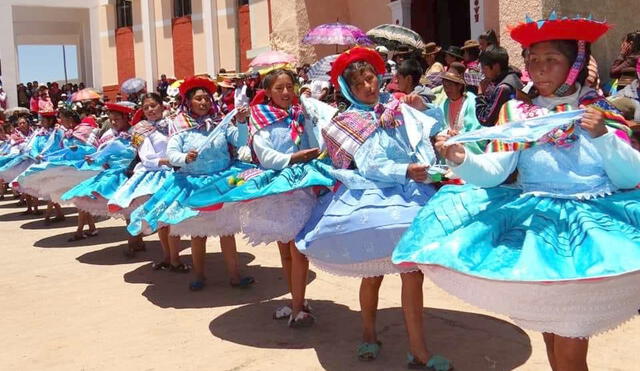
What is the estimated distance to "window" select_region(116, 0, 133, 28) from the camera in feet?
95.7

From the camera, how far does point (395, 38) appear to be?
9797 mm

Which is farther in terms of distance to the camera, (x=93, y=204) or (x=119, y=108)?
(x=119, y=108)

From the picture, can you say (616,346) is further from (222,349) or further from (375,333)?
(222,349)

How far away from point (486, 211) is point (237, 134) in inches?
137

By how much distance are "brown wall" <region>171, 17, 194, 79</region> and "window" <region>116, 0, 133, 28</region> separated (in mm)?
3278

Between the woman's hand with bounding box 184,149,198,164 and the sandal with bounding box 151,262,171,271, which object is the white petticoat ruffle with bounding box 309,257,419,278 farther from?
the sandal with bounding box 151,262,171,271

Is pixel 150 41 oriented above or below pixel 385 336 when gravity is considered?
above

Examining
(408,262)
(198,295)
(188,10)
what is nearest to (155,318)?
(198,295)

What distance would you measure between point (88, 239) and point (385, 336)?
6101 mm

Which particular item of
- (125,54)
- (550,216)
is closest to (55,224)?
(550,216)

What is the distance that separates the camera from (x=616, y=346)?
4320 millimetres

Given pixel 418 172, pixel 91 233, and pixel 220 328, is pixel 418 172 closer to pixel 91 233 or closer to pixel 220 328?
pixel 220 328

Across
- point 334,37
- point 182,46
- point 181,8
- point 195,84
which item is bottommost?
point 195,84

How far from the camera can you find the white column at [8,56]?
1116 inches
